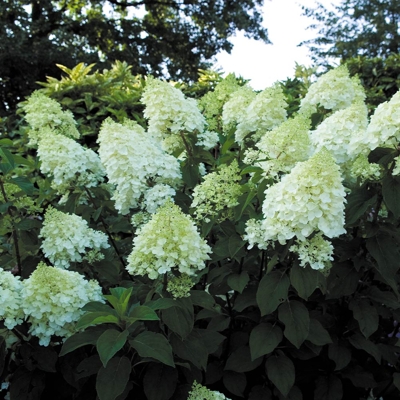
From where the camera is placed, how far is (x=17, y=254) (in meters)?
2.73

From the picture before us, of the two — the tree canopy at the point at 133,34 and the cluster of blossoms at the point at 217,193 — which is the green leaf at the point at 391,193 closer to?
the cluster of blossoms at the point at 217,193

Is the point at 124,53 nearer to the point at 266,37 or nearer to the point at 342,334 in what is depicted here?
the point at 266,37

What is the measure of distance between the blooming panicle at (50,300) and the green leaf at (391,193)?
1.35m

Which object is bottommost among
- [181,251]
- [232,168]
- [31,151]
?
[31,151]

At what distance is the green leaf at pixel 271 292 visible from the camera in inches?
84.3

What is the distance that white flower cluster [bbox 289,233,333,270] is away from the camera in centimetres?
204

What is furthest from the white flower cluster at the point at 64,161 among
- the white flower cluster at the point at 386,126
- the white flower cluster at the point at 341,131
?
the white flower cluster at the point at 386,126

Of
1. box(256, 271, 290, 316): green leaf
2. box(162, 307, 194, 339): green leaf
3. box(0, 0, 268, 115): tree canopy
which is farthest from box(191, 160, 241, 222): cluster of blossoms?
box(0, 0, 268, 115): tree canopy

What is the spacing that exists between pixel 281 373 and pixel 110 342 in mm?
880

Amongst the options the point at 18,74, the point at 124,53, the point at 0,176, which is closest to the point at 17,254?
the point at 0,176

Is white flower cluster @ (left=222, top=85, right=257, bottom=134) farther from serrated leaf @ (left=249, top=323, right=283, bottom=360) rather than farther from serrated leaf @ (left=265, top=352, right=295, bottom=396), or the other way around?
serrated leaf @ (left=265, top=352, right=295, bottom=396)

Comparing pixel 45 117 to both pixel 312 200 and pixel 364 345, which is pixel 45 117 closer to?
pixel 312 200

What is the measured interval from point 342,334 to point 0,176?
1.98 meters

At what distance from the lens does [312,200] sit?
195 cm
